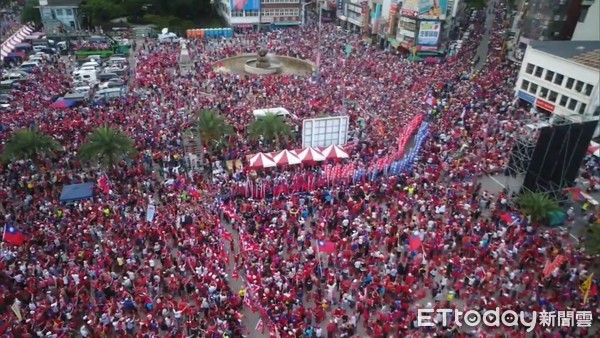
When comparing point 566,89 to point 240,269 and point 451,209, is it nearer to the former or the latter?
point 451,209

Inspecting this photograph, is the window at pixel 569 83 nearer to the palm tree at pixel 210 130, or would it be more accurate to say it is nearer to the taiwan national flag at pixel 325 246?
the palm tree at pixel 210 130

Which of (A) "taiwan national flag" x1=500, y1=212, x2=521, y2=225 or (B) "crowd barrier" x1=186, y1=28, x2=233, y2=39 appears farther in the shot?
(B) "crowd barrier" x1=186, y1=28, x2=233, y2=39

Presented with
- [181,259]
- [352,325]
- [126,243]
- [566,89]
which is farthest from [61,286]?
[566,89]

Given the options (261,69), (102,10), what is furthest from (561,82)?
(102,10)

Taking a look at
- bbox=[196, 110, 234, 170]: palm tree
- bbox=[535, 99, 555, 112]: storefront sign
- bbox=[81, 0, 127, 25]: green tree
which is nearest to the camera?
bbox=[196, 110, 234, 170]: palm tree

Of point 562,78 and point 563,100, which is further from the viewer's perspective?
point 563,100

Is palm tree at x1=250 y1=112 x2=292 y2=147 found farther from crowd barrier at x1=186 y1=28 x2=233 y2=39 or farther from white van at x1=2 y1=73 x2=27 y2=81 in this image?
crowd barrier at x1=186 y1=28 x2=233 y2=39

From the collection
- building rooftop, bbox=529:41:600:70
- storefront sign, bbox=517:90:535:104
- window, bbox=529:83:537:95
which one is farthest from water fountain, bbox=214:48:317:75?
building rooftop, bbox=529:41:600:70

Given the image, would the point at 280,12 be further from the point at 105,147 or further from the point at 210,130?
the point at 105,147
